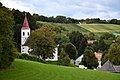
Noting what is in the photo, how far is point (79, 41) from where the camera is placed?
117 metres

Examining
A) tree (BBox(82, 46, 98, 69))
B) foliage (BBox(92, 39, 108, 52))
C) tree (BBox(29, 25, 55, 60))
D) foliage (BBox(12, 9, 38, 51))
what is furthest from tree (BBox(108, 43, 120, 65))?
foliage (BBox(92, 39, 108, 52))

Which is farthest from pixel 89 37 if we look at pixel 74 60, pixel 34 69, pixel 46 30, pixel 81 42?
pixel 34 69

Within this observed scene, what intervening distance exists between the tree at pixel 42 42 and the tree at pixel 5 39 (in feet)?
104

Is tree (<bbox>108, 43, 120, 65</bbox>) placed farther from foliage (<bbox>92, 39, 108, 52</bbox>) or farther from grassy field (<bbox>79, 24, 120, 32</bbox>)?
grassy field (<bbox>79, 24, 120, 32</bbox>)

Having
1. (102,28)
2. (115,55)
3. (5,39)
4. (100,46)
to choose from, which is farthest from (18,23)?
(102,28)

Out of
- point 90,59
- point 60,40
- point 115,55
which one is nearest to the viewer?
point 90,59

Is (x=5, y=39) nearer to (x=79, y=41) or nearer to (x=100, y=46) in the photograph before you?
(x=79, y=41)

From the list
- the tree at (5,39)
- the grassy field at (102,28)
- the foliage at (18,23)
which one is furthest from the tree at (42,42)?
the grassy field at (102,28)

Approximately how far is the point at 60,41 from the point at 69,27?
53.8 m

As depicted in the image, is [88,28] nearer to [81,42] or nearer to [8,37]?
[81,42]

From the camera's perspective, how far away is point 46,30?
70188mm

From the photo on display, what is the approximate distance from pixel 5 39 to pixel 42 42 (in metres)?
36.0

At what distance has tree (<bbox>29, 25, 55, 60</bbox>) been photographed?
68.9 metres

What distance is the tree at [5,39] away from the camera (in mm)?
32562
